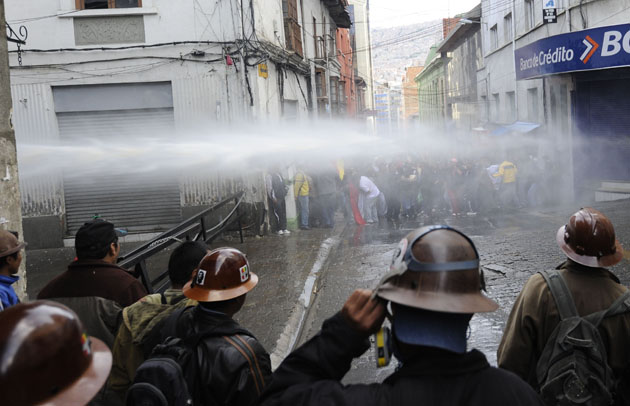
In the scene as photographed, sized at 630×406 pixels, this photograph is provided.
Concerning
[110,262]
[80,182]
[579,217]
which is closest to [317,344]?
[579,217]

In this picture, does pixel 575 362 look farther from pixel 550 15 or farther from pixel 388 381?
pixel 550 15

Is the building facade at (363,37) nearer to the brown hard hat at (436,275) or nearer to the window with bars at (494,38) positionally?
the window with bars at (494,38)

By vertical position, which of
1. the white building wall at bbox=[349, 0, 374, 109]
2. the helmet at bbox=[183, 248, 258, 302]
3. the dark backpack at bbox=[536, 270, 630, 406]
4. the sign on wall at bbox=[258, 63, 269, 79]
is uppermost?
the white building wall at bbox=[349, 0, 374, 109]

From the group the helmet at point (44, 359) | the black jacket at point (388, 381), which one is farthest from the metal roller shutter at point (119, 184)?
the helmet at point (44, 359)

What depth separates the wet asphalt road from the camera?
6543mm

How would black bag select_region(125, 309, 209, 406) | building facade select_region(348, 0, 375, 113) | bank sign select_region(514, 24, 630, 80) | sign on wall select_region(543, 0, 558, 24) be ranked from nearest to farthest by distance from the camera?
black bag select_region(125, 309, 209, 406) < bank sign select_region(514, 24, 630, 80) < sign on wall select_region(543, 0, 558, 24) < building facade select_region(348, 0, 375, 113)

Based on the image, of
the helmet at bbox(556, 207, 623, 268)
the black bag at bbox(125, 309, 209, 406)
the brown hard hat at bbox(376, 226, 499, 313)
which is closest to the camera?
the brown hard hat at bbox(376, 226, 499, 313)

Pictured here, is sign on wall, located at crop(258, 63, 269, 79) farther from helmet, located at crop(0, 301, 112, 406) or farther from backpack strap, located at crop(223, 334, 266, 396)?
helmet, located at crop(0, 301, 112, 406)

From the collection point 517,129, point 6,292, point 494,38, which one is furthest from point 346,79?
point 6,292

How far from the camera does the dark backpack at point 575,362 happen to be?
2.71 m

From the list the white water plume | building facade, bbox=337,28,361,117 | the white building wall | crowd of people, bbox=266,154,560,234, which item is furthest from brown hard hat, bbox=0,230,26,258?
the white building wall

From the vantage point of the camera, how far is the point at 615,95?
17578mm

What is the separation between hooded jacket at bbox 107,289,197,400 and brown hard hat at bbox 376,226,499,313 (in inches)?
64.5

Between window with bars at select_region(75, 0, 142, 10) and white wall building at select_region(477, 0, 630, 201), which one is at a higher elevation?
window with bars at select_region(75, 0, 142, 10)
